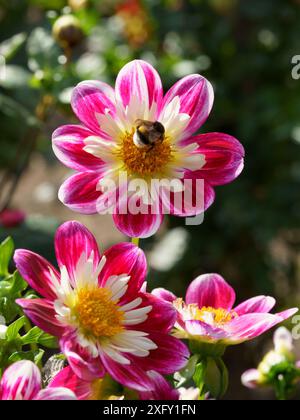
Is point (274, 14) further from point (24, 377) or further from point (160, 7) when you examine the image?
point (24, 377)

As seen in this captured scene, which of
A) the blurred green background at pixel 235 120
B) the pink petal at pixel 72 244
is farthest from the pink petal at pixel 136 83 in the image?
the blurred green background at pixel 235 120

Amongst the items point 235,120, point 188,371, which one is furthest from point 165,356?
point 235,120

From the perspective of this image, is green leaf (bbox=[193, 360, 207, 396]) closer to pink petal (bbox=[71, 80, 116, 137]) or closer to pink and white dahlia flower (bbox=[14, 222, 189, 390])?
pink and white dahlia flower (bbox=[14, 222, 189, 390])

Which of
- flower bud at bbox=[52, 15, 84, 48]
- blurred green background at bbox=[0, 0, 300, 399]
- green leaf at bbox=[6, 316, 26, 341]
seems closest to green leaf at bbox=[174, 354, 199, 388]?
green leaf at bbox=[6, 316, 26, 341]

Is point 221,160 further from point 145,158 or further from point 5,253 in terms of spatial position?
point 5,253

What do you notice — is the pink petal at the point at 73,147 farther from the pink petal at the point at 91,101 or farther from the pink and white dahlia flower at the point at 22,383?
the pink and white dahlia flower at the point at 22,383

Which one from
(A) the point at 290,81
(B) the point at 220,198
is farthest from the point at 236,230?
(A) the point at 290,81
